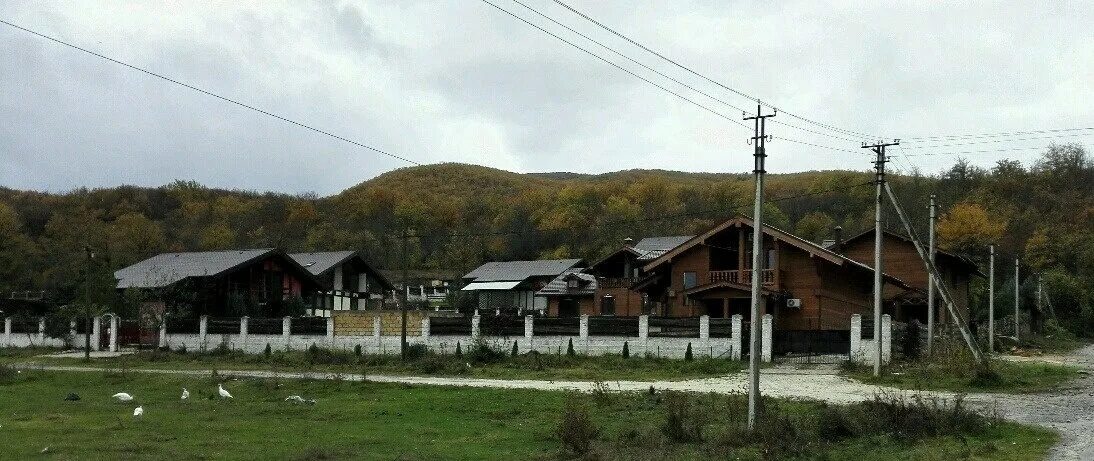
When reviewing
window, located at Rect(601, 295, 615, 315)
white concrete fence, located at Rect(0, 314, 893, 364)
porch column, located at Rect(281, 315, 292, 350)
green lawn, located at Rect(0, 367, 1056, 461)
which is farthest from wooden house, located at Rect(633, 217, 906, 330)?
green lawn, located at Rect(0, 367, 1056, 461)

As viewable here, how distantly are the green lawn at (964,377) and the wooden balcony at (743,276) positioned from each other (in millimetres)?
12167

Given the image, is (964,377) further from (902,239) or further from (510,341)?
(902,239)

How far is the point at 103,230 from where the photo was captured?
97.7 m

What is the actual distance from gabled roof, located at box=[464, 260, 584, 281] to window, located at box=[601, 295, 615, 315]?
19.8 meters

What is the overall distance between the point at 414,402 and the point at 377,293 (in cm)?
5231

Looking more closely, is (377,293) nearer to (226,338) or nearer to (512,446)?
(226,338)

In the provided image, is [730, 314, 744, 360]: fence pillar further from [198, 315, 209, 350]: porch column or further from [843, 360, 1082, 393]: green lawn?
[198, 315, 209, 350]: porch column

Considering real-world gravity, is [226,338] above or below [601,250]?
below

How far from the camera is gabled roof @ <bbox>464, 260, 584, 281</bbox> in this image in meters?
88.1

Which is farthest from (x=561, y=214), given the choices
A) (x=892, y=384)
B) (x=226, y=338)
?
(x=892, y=384)

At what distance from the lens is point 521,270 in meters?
89.6

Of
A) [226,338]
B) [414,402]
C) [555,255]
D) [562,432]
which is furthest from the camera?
[555,255]

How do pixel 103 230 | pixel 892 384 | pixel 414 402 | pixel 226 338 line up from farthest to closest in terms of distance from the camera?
pixel 103 230
pixel 226 338
pixel 892 384
pixel 414 402

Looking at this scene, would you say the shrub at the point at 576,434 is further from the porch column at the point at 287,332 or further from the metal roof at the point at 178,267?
the metal roof at the point at 178,267
